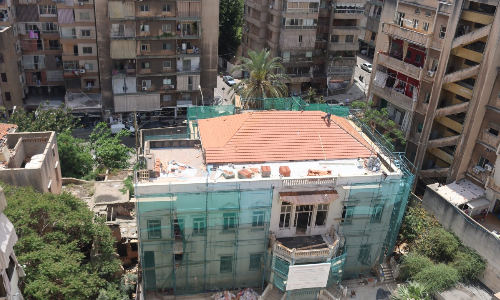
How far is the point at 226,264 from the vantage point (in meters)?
34.6

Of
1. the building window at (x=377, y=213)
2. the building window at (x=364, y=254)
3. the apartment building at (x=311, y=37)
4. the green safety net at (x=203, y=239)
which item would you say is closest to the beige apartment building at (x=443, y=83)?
the building window at (x=377, y=213)

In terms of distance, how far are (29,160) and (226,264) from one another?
19.2 metres

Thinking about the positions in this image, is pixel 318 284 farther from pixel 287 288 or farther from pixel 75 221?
pixel 75 221

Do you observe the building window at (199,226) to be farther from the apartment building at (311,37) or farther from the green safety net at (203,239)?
the apartment building at (311,37)

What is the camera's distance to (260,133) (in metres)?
36.1

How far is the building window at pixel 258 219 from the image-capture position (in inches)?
1292

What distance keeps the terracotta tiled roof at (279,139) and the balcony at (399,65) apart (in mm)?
13340

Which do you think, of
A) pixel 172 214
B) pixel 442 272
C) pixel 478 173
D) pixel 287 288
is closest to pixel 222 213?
pixel 172 214

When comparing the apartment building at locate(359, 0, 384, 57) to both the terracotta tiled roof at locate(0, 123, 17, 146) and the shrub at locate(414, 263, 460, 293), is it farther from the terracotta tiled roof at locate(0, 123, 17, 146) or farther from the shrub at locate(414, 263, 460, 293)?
the terracotta tiled roof at locate(0, 123, 17, 146)

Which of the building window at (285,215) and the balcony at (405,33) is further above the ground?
the balcony at (405,33)

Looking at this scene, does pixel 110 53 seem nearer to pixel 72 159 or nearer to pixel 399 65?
pixel 72 159

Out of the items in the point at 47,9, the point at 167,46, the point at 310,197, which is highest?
the point at 47,9

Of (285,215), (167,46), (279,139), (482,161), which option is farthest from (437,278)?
(167,46)

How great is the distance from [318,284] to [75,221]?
17788 mm
